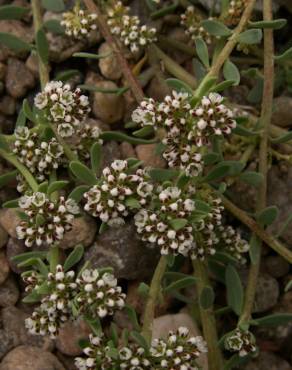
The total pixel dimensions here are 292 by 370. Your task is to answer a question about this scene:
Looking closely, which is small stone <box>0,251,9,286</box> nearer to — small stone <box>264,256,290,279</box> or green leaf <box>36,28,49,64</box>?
green leaf <box>36,28,49,64</box>

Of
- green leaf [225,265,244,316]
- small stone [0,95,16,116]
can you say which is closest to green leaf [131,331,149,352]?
green leaf [225,265,244,316]

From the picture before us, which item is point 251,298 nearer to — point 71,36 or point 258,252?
point 258,252

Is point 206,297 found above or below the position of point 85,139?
below

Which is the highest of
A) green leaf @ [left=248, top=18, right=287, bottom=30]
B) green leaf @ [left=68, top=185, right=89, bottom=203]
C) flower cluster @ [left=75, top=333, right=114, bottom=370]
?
green leaf @ [left=248, top=18, right=287, bottom=30]

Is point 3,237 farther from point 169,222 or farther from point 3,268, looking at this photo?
point 169,222

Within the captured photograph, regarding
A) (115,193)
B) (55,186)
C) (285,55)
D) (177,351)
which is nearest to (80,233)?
(55,186)

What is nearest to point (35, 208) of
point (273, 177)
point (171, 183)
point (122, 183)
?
point (122, 183)

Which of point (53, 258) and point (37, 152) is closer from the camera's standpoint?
point (53, 258)

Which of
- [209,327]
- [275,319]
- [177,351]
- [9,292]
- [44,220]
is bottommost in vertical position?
[9,292]
